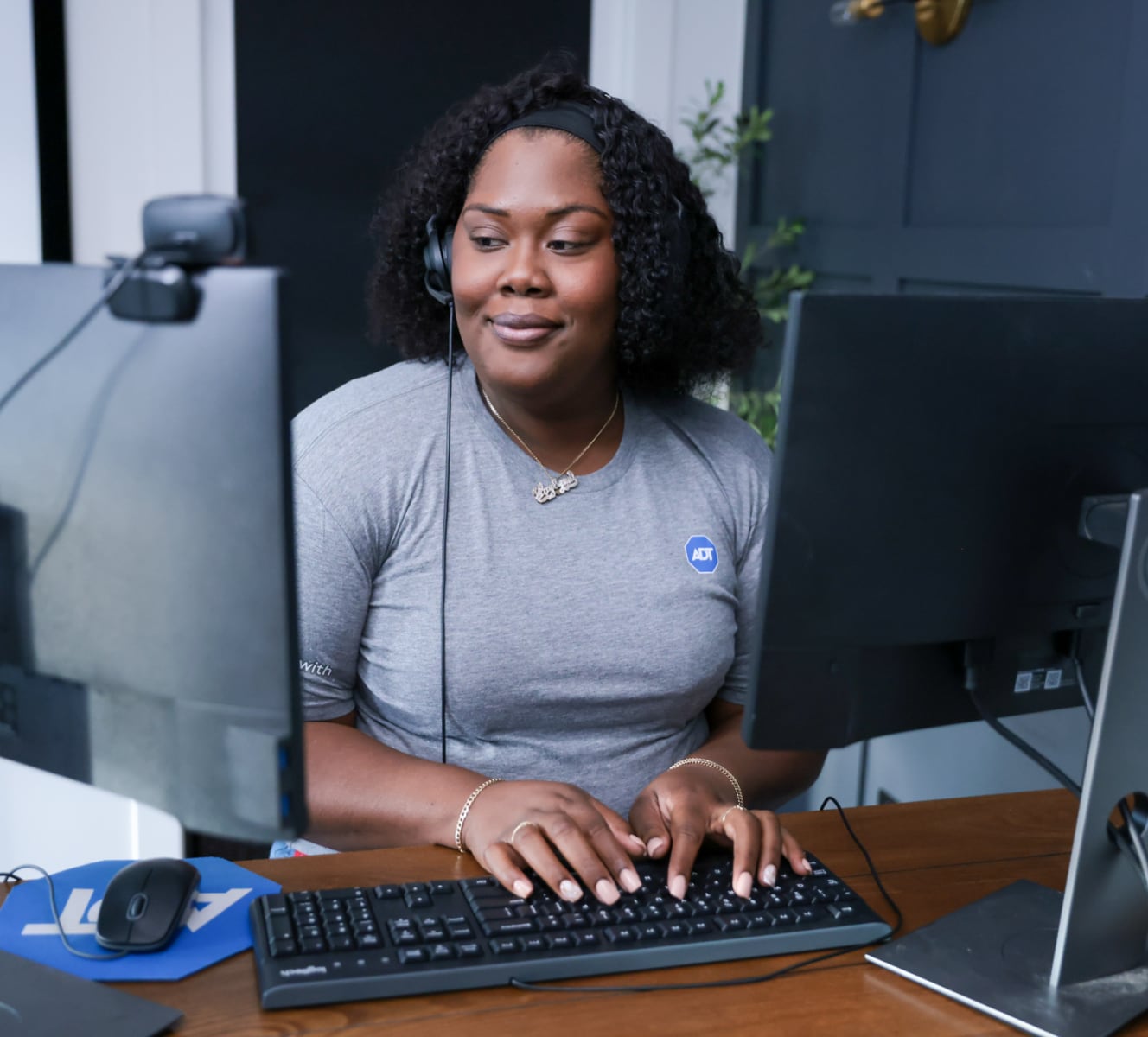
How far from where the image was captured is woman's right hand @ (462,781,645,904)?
986mm

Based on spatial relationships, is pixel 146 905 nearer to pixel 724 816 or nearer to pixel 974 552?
pixel 724 816

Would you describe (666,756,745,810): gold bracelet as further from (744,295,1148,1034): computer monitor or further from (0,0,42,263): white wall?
(0,0,42,263): white wall

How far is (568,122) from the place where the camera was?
4.66ft

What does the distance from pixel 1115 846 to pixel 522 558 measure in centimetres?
68

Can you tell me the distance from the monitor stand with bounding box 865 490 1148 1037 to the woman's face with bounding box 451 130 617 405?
2.25 ft

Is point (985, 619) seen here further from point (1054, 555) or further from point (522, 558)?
point (522, 558)

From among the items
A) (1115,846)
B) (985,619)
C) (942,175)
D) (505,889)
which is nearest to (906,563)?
(985,619)

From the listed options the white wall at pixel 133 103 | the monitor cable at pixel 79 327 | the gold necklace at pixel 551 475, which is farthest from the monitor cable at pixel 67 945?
the white wall at pixel 133 103

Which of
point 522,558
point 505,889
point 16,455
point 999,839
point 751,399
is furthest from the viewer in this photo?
point 751,399

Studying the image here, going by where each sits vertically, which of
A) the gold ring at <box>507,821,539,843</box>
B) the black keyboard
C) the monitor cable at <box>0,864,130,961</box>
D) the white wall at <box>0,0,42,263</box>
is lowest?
the monitor cable at <box>0,864,130,961</box>

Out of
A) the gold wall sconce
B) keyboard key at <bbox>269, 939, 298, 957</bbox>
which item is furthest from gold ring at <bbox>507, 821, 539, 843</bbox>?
the gold wall sconce

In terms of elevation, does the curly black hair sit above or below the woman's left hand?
above

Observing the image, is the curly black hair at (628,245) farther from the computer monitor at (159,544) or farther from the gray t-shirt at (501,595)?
the computer monitor at (159,544)

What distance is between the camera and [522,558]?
1354 millimetres
